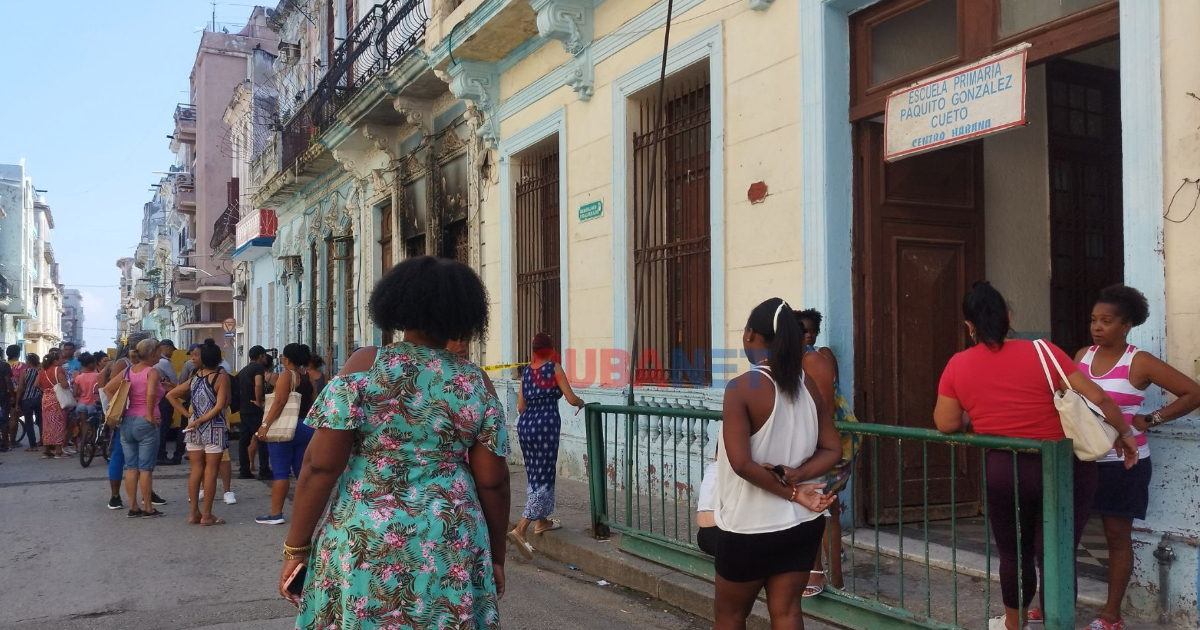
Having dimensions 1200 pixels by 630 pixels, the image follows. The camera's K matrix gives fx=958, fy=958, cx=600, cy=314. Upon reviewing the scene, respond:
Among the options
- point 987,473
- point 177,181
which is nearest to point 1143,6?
point 987,473

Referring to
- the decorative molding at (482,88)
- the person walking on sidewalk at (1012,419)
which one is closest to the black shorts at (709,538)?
the person walking on sidewalk at (1012,419)

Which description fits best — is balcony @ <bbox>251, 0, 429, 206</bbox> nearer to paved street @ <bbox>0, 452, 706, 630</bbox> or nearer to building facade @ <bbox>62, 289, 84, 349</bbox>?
paved street @ <bbox>0, 452, 706, 630</bbox>

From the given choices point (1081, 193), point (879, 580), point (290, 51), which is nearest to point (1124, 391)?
point (879, 580)

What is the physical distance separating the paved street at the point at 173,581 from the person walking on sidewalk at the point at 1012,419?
5.74 ft

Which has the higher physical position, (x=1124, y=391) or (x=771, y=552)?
(x=1124, y=391)

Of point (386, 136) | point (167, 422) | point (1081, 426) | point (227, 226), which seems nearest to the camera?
point (1081, 426)

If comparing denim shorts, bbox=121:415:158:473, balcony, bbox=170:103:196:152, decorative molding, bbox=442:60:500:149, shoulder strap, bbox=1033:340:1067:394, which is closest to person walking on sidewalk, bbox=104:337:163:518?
denim shorts, bbox=121:415:158:473

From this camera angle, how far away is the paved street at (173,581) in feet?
17.2

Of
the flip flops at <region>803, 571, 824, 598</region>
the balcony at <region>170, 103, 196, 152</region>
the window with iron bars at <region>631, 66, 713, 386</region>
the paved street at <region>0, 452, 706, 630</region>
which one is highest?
the balcony at <region>170, 103, 196, 152</region>

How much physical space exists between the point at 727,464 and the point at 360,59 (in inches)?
577

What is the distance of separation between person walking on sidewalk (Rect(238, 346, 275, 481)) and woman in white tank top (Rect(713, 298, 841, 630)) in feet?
28.3

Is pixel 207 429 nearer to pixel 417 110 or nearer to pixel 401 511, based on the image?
pixel 401 511

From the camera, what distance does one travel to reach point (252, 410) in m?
11.1

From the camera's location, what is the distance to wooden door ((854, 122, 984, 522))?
257 inches
